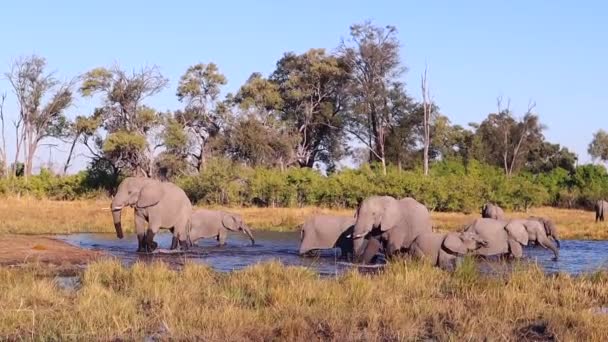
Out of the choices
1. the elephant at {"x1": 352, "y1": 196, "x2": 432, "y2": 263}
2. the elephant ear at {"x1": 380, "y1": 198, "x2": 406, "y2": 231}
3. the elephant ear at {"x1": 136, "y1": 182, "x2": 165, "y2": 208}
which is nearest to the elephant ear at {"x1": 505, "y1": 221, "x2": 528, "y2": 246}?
the elephant at {"x1": 352, "y1": 196, "x2": 432, "y2": 263}

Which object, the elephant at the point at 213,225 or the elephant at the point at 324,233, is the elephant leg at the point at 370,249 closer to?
the elephant at the point at 324,233

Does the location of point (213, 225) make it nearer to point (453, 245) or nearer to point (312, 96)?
point (453, 245)

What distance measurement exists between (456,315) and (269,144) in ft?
142

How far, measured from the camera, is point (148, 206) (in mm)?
18766

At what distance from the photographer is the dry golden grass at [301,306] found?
25.9 ft

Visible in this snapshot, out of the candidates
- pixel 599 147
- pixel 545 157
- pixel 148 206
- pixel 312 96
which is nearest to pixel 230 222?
pixel 148 206

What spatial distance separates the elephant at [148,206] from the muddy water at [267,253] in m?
0.55

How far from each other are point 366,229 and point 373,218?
31cm

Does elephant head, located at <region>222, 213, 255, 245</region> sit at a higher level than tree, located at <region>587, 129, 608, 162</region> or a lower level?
lower

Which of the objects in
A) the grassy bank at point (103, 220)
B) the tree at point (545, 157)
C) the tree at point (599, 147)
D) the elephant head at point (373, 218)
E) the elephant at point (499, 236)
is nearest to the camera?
the elephant head at point (373, 218)

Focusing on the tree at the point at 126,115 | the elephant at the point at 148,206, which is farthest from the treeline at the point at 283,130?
the elephant at the point at 148,206

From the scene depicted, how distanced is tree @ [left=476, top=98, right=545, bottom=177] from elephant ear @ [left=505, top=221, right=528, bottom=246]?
41.5 m

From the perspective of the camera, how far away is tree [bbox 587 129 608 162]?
284ft

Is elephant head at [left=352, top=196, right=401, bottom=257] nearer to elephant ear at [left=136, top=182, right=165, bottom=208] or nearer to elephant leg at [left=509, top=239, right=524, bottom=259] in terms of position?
elephant leg at [left=509, top=239, right=524, bottom=259]
